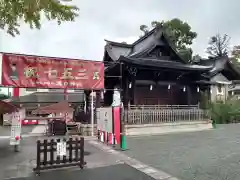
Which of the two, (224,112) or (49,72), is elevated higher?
(49,72)

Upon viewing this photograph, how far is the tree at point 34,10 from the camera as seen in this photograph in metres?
3.70

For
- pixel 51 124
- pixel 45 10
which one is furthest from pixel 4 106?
pixel 45 10

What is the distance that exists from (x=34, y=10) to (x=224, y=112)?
2381 cm

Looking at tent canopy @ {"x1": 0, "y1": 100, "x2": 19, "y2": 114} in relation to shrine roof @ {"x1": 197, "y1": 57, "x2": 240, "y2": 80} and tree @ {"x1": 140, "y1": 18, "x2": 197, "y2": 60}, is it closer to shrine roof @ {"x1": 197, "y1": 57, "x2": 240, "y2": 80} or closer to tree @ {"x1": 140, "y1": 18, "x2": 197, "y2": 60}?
shrine roof @ {"x1": 197, "y1": 57, "x2": 240, "y2": 80}

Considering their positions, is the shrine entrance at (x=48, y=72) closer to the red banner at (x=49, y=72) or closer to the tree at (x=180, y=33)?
the red banner at (x=49, y=72)

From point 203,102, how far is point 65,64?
16121 millimetres

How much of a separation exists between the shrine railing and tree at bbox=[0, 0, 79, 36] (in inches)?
469

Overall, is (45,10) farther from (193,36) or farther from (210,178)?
(193,36)

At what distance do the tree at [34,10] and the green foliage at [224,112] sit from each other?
22.0 metres

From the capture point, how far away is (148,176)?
6.53 metres

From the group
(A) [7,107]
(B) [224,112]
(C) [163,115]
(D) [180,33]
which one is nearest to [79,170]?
(A) [7,107]

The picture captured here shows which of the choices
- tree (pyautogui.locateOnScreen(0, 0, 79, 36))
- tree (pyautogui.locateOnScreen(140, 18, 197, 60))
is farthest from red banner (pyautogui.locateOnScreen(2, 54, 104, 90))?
tree (pyautogui.locateOnScreen(140, 18, 197, 60))

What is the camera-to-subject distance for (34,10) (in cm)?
378

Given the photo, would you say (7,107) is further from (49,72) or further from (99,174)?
(99,174)
